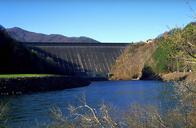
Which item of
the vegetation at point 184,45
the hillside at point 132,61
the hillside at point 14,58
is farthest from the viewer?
the hillside at point 132,61

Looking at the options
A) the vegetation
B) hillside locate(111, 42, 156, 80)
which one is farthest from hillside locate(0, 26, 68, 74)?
the vegetation

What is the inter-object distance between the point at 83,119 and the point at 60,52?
365ft

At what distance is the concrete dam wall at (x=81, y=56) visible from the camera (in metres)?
120

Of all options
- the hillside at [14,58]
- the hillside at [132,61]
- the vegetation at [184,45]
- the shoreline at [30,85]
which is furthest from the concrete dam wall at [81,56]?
the vegetation at [184,45]

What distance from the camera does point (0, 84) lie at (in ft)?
195

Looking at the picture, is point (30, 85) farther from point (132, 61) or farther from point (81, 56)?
point (132, 61)

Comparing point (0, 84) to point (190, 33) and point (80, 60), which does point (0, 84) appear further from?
point (80, 60)

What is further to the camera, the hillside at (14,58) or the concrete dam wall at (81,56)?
the concrete dam wall at (81,56)

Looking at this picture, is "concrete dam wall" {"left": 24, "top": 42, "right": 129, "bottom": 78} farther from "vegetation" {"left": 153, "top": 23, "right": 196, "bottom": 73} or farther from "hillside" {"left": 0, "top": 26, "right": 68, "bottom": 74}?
"vegetation" {"left": 153, "top": 23, "right": 196, "bottom": 73}

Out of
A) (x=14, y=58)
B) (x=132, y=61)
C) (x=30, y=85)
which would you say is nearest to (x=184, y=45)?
(x=30, y=85)

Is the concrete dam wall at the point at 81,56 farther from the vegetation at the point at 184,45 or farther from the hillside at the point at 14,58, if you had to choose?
the vegetation at the point at 184,45

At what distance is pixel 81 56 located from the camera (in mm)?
125125

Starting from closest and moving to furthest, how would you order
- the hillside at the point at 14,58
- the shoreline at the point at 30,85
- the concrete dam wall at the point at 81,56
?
1. the shoreline at the point at 30,85
2. the hillside at the point at 14,58
3. the concrete dam wall at the point at 81,56

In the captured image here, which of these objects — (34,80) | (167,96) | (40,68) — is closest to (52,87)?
(34,80)
